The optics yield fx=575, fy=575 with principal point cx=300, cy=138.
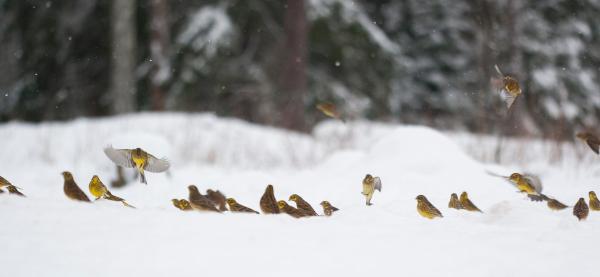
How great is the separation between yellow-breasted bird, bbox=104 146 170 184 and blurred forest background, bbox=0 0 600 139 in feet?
26.0

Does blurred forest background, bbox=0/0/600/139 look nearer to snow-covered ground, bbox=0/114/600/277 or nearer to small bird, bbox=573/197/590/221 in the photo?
snow-covered ground, bbox=0/114/600/277

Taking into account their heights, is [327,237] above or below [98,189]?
below

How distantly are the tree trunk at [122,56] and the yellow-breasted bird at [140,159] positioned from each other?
373 inches

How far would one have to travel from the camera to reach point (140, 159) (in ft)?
11.2

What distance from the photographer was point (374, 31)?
45.3ft

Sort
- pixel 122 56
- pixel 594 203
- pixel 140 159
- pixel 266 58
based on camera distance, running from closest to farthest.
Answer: pixel 594 203 → pixel 140 159 → pixel 122 56 → pixel 266 58

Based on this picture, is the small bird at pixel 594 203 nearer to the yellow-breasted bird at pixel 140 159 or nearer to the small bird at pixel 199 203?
the small bird at pixel 199 203

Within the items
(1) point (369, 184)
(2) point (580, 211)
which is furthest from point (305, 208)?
(2) point (580, 211)

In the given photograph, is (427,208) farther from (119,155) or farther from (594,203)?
(119,155)

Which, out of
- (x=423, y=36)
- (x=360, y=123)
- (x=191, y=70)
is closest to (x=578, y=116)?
(x=423, y=36)

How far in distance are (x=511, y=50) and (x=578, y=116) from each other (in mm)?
3696

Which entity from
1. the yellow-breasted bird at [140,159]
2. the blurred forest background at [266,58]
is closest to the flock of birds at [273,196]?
the yellow-breasted bird at [140,159]

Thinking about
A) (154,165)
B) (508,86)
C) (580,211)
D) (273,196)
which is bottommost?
(580,211)

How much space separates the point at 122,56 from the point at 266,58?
3.30 m
